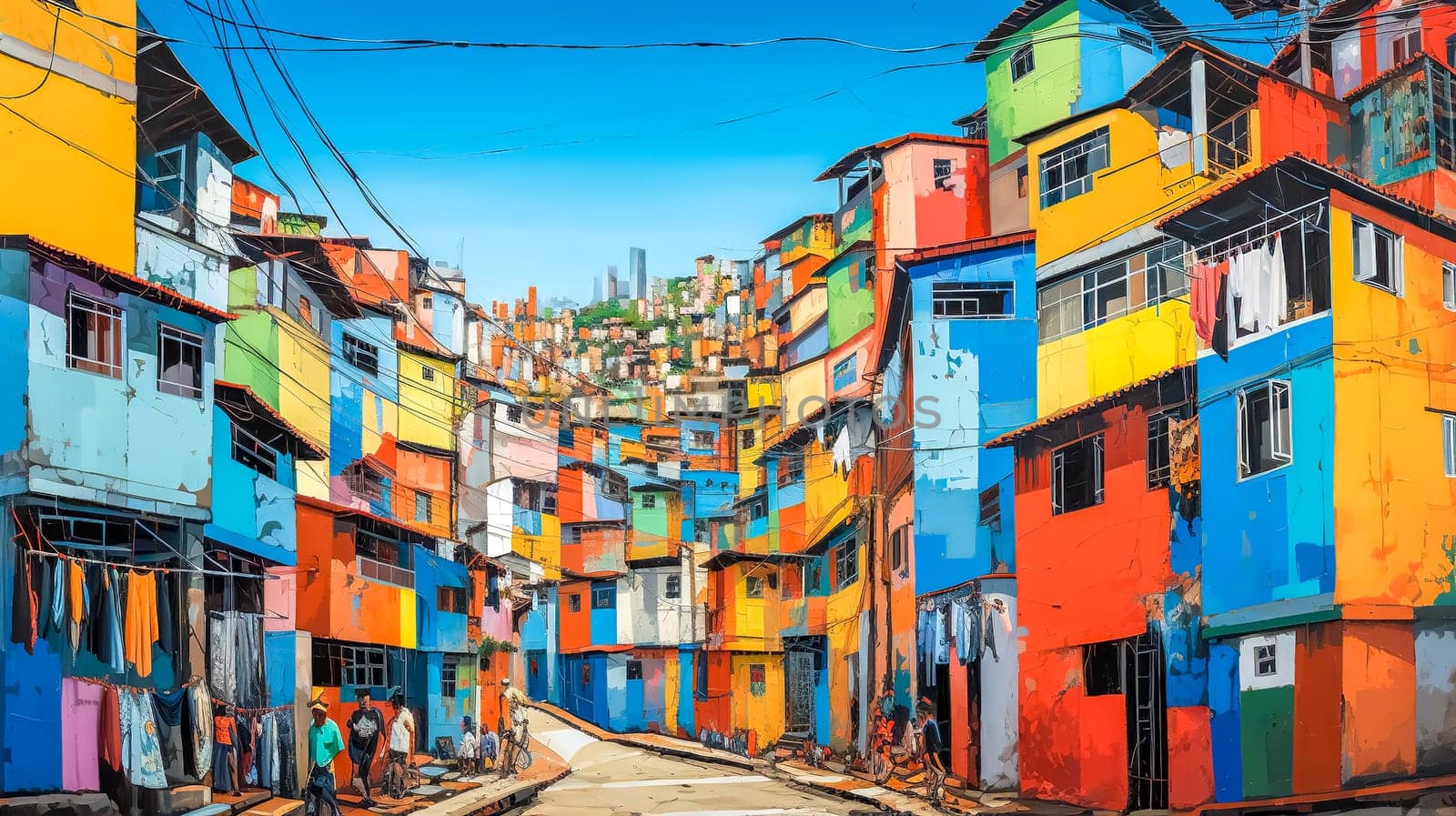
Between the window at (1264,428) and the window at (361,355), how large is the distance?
27.9 meters

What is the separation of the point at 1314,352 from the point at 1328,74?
16.2ft

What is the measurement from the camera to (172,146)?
1053 inches

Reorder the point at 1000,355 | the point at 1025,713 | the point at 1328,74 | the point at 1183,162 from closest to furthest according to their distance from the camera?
1. the point at 1328,74
2. the point at 1183,162
3. the point at 1025,713
4. the point at 1000,355

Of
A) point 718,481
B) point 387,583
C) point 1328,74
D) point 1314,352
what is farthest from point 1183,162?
point 718,481

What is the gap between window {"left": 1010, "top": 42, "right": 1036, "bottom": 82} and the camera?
31.0 meters

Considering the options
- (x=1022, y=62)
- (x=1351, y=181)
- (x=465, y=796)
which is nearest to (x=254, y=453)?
(x=465, y=796)

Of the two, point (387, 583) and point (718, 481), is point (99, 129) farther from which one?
point (718, 481)

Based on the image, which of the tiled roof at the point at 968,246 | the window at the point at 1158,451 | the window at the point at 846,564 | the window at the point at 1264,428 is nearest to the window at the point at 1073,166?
the tiled roof at the point at 968,246

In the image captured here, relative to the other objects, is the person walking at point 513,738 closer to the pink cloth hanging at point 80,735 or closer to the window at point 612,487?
the pink cloth hanging at point 80,735

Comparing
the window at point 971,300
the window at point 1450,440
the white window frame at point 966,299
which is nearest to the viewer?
the window at point 1450,440

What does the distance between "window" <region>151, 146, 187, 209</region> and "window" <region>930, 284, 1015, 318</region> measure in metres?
16.0

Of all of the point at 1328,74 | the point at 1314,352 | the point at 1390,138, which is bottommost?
the point at 1314,352

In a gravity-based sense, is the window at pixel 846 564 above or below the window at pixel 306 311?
below

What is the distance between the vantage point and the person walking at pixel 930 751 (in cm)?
2553
